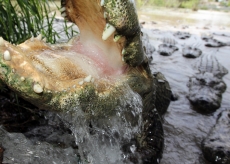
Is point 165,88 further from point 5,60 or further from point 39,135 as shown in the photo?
point 5,60

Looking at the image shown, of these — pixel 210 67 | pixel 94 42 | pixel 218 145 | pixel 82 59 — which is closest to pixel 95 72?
pixel 82 59

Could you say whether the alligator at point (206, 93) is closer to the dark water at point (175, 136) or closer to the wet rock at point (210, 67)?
the dark water at point (175, 136)

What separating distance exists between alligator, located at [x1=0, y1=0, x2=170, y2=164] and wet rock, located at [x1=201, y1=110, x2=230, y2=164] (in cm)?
44

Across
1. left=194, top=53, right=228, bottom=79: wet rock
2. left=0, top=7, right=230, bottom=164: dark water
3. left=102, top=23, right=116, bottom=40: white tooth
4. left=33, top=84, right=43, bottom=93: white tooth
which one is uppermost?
left=102, top=23, right=116, bottom=40: white tooth

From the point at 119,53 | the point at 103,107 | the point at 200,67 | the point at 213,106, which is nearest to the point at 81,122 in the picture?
the point at 103,107

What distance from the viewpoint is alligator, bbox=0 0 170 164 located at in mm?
1177

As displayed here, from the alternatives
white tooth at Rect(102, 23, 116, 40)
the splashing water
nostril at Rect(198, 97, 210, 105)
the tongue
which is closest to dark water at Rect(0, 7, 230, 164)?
the splashing water

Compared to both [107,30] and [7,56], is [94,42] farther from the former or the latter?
[7,56]

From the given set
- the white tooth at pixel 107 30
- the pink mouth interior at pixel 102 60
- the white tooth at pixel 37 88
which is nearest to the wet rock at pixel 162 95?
the pink mouth interior at pixel 102 60

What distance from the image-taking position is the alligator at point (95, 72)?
1177mm

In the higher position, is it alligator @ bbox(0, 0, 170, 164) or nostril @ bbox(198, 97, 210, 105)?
alligator @ bbox(0, 0, 170, 164)

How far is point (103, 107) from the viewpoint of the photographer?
1436mm

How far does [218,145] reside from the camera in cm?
212

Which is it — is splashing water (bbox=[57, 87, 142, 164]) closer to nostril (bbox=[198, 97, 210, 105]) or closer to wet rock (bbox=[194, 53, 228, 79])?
nostril (bbox=[198, 97, 210, 105])
